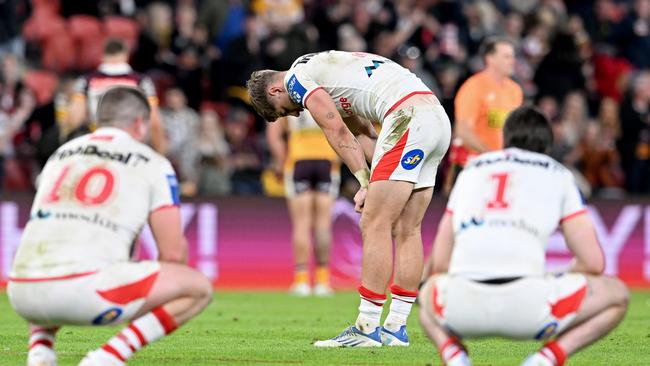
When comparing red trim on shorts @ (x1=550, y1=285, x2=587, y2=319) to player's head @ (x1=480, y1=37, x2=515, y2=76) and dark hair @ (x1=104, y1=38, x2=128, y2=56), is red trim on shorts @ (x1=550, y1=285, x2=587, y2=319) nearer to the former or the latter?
player's head @ (x1=480, y1=37, x2=515, y2=76)

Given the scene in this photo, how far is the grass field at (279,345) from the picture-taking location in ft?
28.5

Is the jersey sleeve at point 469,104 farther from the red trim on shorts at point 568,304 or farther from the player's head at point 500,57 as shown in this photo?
the red trim on shorts at point 568,304

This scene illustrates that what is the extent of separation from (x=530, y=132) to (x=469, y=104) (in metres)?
7.51

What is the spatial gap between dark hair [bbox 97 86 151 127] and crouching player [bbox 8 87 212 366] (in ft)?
0.26

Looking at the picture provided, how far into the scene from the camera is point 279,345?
9.80 m

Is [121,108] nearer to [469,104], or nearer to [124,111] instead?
[124,111]

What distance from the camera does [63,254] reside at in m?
6.79

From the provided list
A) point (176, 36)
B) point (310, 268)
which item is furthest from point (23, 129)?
point (310, 268)

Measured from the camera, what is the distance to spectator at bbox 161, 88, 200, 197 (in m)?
19.6

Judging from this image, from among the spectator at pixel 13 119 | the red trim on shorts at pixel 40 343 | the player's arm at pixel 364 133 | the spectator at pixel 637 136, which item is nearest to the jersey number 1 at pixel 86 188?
the red trim on shorts at pixel 40 343

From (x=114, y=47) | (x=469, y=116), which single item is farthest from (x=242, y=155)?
(x=469, y=116)

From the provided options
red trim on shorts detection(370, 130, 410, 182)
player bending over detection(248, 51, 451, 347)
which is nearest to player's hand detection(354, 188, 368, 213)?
player bending over detection(248, 51, 451, 347)

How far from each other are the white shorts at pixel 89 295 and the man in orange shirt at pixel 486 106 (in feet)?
25.1

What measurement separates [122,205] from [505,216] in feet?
6.20
